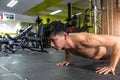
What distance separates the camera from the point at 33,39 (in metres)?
7.11

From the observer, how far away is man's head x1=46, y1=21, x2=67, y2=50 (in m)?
2.14

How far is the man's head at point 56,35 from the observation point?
2143mm

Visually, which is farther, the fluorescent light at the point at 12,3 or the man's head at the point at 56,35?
the fluorescent light at the point at 12,3

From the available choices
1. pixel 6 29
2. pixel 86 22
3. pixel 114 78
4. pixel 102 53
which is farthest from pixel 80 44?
pixel 6 29

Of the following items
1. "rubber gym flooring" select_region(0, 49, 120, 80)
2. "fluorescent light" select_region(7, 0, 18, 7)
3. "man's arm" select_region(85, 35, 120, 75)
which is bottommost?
"rubber gym flooring" select_region(0, 49, 120, 80)

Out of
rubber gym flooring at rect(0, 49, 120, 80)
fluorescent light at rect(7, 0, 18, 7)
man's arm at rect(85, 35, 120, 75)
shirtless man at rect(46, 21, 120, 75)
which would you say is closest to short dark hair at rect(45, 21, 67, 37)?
shirtless man at rect(46, 21, 120, 75)

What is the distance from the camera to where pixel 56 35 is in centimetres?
215

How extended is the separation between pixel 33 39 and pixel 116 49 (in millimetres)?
5189

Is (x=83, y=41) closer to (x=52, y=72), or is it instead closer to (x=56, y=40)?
(x=56, y=40)

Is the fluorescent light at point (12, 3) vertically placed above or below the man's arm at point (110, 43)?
above

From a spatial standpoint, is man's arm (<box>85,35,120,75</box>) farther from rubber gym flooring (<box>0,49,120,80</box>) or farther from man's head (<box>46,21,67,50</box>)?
man's head (<box>46,21,67,50</box>)

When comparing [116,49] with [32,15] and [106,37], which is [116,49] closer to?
[106,37]

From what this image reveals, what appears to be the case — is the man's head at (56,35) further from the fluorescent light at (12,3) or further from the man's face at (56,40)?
the fluorescent light at (12,3)

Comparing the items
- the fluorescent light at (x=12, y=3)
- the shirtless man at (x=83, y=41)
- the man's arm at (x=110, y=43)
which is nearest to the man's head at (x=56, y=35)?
the shirtless man at (x=83, y=41)
